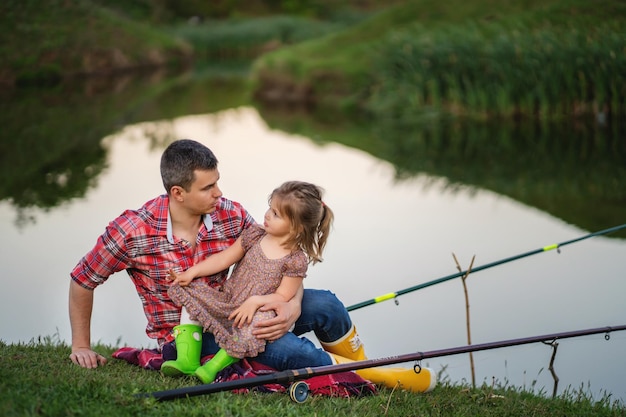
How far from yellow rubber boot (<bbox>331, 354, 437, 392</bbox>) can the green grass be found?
1.5 inches

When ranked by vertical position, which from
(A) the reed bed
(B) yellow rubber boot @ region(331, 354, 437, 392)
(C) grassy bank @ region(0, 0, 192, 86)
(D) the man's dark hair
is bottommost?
(B) yellow rubber boot @ region(331, 354, 437, 392)

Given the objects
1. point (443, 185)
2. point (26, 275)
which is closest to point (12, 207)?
point (26, 275)

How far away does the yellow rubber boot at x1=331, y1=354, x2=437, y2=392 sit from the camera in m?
3.48

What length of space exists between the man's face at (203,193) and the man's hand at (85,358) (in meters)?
0.64

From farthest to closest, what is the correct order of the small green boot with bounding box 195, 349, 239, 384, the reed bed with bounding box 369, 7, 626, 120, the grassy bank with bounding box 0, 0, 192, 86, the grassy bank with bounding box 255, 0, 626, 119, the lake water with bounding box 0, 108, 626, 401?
the grassy bank with bounding box 0, 0, 192, 86, the grassy bank with bounding box 255, 0, 626, 119, the reed bed with bounding box 369, 7, 626, 120, the lake water with bounding box 0, 108, 626, 401, the small green boot with bounding box 195, 349, 239, 384

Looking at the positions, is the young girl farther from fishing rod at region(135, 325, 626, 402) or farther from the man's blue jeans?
fishing rod at region(135, 325, 626, 402)

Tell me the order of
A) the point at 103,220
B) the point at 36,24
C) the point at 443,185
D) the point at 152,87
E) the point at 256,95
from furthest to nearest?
1. the point at 36,24
2. the point at 152,87
3. the point at 256,95
4. the point at 443,185
5. the point at 103,220

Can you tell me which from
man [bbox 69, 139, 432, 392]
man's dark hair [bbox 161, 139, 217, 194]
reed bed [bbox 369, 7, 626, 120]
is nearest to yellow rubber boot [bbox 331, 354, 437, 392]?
man [bbox 69, 139, 432, 392]

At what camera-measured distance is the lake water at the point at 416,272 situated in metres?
4.62

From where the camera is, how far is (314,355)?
333 centimetres

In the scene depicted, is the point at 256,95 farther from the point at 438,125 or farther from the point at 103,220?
the point at 103,220

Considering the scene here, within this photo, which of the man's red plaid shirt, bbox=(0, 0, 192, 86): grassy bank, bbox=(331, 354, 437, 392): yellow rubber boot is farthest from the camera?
bbox=(0, 0, 192, 86): grassy bank

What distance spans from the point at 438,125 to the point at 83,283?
31.4 feet

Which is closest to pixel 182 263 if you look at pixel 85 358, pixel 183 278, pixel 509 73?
pixel 183 278
